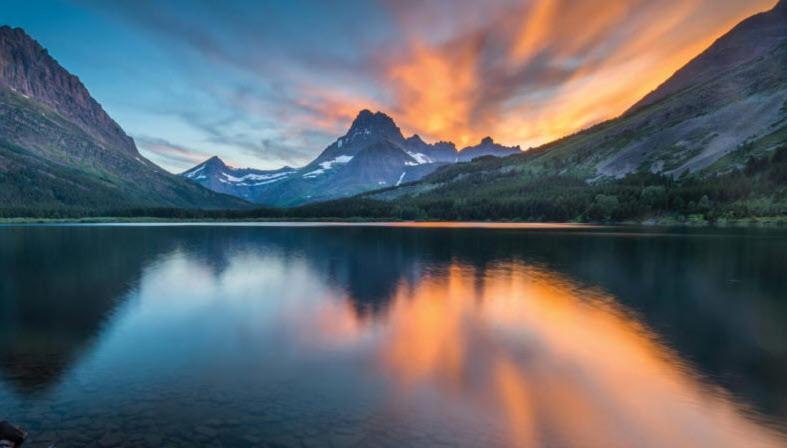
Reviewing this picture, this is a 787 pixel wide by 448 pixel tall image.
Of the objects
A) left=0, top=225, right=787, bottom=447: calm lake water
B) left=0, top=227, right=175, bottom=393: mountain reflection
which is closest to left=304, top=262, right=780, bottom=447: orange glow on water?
left=0, top=225, right=787, bottom=447: calm lake water

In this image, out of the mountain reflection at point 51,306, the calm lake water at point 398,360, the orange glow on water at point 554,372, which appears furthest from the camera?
the mountain reflection at point 51,306

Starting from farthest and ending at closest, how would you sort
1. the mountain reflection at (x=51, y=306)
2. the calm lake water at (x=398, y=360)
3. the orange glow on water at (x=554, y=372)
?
1. the mountain reflection at (x=51, y=306)
2. the orange glow on water at (x=554, y=372)
3. the calm lake water at (x=398, y=360)

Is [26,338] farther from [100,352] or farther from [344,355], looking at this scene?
[344,355]

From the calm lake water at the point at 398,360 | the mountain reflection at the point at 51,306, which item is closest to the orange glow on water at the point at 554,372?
the calm lake water at the point at 398,360

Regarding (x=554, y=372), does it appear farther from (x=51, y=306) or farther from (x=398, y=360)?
(x=51, y=306)

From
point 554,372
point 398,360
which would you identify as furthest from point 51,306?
point 554,372

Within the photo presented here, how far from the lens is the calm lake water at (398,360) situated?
13711 millimetres

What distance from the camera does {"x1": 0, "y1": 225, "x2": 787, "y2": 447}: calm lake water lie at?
45.0 ft

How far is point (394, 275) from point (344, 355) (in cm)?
2890

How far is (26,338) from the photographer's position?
23.7 metres

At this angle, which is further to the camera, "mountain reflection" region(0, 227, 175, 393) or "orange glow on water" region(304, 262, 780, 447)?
"mountain reflection" region(0, 227, 175, 393)

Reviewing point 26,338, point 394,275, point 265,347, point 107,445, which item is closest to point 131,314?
point 26,338

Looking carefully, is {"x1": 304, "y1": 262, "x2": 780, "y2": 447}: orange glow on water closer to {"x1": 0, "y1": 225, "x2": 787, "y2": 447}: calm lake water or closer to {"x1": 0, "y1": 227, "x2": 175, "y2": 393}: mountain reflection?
{"x1": 0, "y1": 225, "x2": 787, "y2": 447}: calm lake water

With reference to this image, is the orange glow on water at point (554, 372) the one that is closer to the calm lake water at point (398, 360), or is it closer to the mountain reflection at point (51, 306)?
the calm lake water at point (398, 360)
